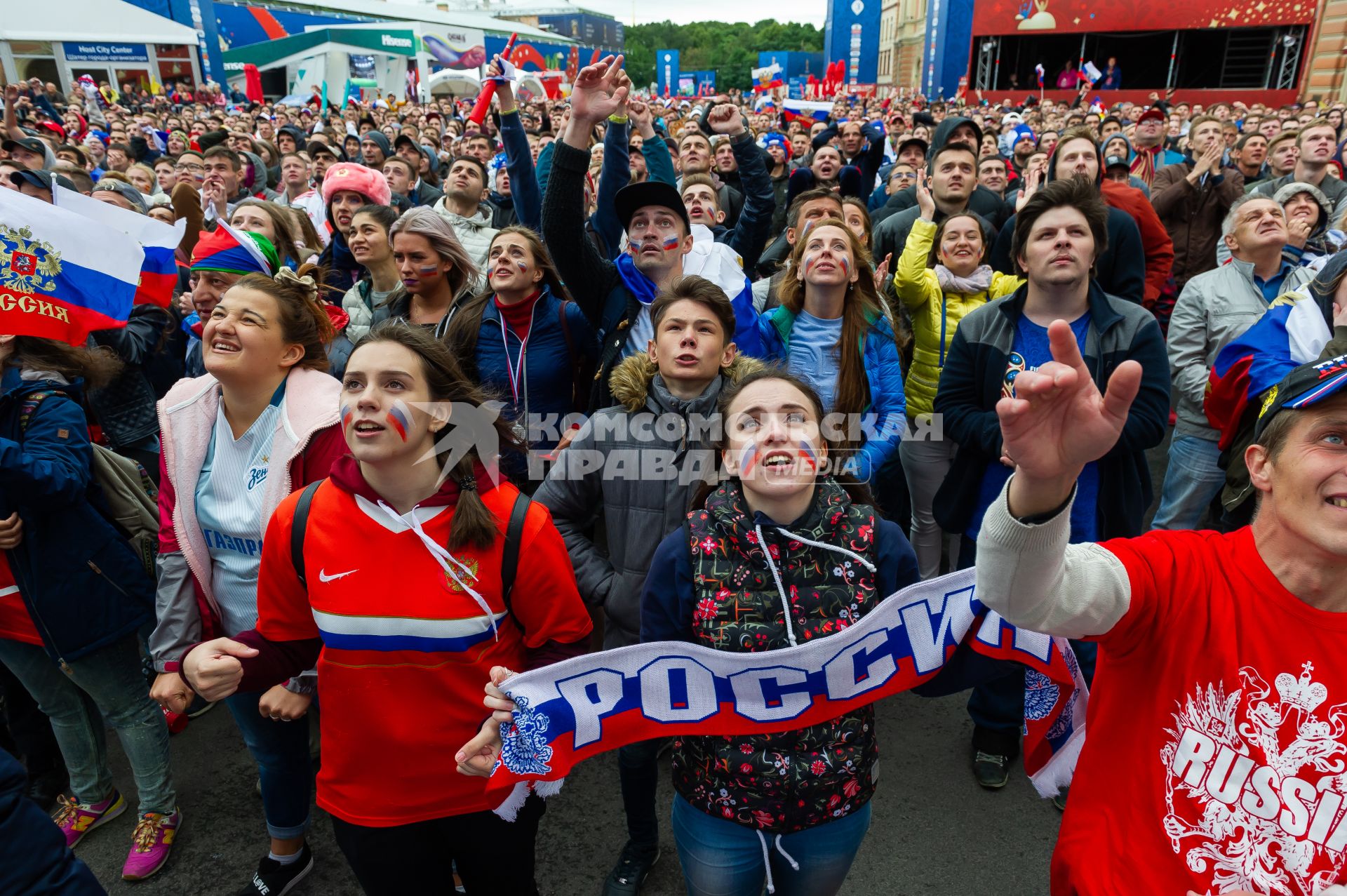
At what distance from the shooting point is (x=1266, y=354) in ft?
9.24

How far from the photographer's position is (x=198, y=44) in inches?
1233

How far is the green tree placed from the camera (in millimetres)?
73250

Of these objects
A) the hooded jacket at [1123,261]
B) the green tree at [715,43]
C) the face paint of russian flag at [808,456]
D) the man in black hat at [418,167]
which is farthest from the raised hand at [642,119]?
the green tree at [715,43]

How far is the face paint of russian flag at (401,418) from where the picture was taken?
2021 mm

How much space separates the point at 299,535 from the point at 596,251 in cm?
201

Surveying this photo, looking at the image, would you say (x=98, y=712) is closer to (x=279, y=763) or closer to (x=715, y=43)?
(x=279, y=763)

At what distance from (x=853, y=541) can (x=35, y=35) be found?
3523 centimetres

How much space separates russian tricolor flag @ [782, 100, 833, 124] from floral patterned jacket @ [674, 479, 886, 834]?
11.9 meters

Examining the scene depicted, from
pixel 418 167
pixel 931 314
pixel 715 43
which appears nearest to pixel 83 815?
pixel 931 314

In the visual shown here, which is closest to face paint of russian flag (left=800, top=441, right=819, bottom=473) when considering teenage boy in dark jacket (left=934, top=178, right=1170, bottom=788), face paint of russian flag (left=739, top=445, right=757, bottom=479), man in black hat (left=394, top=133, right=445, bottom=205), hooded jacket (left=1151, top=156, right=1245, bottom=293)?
face paint of russian flag (left=739, top=445, right=757, bottom=479)

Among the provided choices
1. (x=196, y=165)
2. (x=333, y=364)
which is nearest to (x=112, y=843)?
(x=333, y=364)

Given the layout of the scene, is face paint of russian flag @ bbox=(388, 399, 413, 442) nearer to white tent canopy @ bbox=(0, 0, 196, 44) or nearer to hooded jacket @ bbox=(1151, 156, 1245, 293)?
hooded jacket @ bbox=(1151, 156, 1245, 293)

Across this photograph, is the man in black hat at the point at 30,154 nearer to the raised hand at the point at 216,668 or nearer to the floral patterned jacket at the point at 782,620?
the raised hand at the point at 216,668

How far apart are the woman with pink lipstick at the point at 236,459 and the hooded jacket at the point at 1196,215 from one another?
6.74 metres
